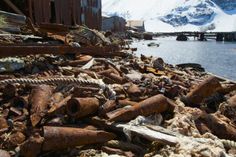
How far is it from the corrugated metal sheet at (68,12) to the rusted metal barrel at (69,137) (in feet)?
40.6

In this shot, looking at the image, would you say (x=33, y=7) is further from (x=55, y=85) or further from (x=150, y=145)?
(x=150, y=145)

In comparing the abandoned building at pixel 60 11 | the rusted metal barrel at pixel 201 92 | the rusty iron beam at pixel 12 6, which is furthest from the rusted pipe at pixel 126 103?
the rusty iron beam at pixel 12 6

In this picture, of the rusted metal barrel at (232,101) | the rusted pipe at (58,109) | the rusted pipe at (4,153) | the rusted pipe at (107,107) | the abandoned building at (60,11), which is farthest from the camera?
the abandoned building at (60,11)

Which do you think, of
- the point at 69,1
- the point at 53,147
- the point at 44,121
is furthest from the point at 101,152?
the point at 69,1

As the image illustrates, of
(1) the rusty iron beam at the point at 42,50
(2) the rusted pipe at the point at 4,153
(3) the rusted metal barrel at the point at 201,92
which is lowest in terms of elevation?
(2) the rusted pipe at the point at 4,153

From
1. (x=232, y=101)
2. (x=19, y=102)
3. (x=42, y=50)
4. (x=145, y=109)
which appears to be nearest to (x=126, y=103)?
(x=145, y=109)

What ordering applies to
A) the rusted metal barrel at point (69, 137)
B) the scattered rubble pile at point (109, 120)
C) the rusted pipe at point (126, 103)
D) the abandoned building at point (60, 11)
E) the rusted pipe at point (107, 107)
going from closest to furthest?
1. the rusted metal barrel at point (69, 137)
2. the scattered rubble pile at point (109, 120)
3. the rusted pipe at point (107, 107)
4. the rusted pipe at point (126, 103)
5. the abandoned building at point (60, 11)

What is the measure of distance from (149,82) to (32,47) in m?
2.98

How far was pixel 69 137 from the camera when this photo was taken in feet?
15.7

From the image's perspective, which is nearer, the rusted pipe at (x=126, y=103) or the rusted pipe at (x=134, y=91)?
the rusted pipe at (x=126, y=103)

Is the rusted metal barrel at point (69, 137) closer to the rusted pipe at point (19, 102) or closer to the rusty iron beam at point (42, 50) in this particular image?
the rusted pipe at point (19, 102)

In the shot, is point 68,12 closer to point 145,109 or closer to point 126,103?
point 126,103

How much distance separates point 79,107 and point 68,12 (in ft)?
53.5

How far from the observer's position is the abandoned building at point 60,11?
52.7 feet
